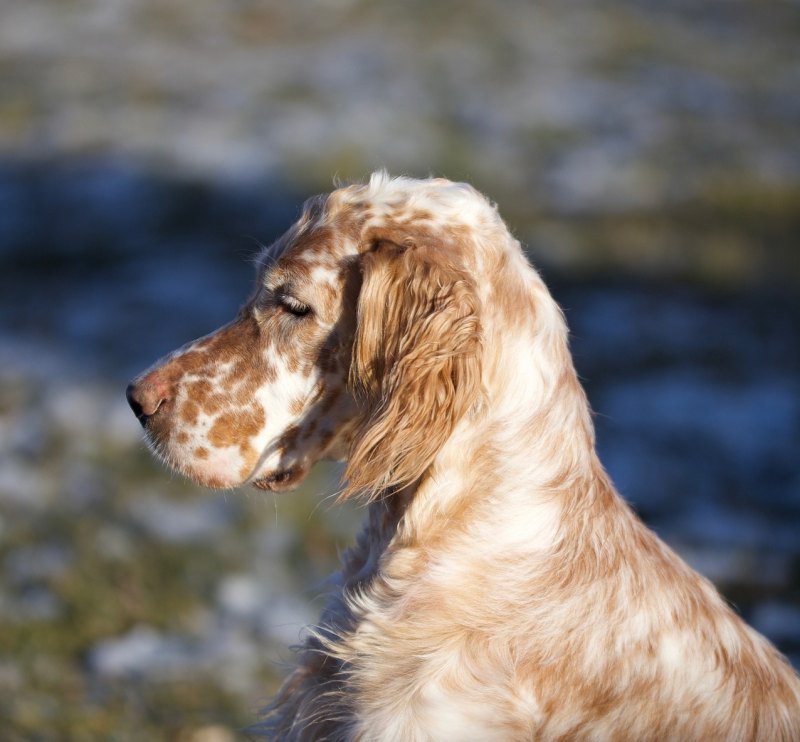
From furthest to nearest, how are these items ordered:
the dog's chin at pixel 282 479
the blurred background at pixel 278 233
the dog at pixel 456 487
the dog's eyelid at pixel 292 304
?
1. the blurred background at pixel 278 233
2. the dog's chin at pixel 282 479
3. the dog's eyelid at pixel 292 304
4. the dog at pixel 456 487

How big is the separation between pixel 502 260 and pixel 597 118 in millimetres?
7318

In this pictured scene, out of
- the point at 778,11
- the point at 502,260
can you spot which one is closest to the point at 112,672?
the point at 502,260

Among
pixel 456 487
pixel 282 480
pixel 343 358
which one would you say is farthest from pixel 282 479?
pixel 456 487

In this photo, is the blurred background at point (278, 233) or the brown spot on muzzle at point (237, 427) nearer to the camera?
the brown spot on muzzle at point (237, 427)

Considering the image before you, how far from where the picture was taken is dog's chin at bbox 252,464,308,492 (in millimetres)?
2727

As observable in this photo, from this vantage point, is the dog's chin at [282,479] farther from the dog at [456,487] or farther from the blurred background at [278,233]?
the blurred background at [278,233]

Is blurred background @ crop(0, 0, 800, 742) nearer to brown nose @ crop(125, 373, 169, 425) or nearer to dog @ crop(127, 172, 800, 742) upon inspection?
dog @ crop(127, 172, 800, 742)

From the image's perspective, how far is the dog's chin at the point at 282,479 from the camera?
2727 mm

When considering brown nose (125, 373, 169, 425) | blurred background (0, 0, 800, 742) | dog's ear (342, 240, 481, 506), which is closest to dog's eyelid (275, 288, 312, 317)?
dog's ear (342, 240, 481, 506)

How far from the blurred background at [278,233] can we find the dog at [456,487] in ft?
0.86

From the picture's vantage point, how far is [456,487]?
2471mm

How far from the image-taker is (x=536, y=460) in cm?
248

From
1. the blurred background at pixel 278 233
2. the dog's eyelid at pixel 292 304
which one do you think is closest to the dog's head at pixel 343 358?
the dog's eyelid at pixel 292 304

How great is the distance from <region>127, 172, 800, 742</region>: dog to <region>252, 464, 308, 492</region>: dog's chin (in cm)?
3
